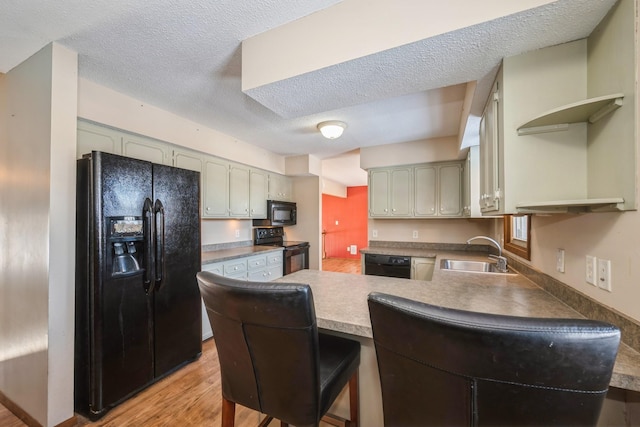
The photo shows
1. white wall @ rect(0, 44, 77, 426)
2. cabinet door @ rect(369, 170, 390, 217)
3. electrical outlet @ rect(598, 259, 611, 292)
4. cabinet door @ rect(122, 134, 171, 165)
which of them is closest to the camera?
electrical outlet @ rect(598, 259, 611, 292)

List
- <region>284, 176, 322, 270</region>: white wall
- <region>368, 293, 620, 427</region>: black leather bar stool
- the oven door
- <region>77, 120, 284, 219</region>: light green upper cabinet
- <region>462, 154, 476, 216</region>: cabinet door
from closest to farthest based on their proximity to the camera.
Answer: <region>368, 293, 620, 427</region>: black leather bar stool
<region>77, 120, 284, 219</region>: light green upper cabinet
<region>462, 154, 476, 216</region>: cabinet door
the oven door
<region>284, 176, 322, 270</region>: white wall

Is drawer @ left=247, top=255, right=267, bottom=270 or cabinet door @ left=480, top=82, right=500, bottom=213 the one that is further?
drawer @ left=247, top=255, right=267, bottom=270

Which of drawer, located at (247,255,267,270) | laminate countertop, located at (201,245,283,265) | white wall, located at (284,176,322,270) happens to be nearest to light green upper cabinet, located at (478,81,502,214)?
laminate countertop, located at (201,245,283,265)

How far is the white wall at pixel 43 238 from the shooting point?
1631 millimetres

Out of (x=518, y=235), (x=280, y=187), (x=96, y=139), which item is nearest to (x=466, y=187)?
(x=518, y=235)

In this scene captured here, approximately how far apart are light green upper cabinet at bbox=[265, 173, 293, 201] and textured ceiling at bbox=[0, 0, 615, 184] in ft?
6.83

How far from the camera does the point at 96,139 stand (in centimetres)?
215

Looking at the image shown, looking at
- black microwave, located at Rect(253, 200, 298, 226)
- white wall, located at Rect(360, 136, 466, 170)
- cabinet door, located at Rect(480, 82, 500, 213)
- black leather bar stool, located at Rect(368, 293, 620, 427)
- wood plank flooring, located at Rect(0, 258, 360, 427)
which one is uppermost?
white wall, located at Rect(360, 136, 466, 170)

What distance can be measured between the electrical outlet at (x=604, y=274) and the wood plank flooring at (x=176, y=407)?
74.1 inches

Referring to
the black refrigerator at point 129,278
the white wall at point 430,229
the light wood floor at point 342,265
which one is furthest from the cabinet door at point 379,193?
the light wood floor at point 342,265

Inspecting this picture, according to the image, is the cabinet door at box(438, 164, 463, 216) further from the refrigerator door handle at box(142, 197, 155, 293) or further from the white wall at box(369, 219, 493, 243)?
the refrigerator door handle at box(142, 197, 155, 293)

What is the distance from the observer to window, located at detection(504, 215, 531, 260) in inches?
78.2

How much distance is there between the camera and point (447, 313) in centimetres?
60

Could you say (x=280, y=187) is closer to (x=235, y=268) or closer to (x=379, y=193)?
(x=379, y=193)
